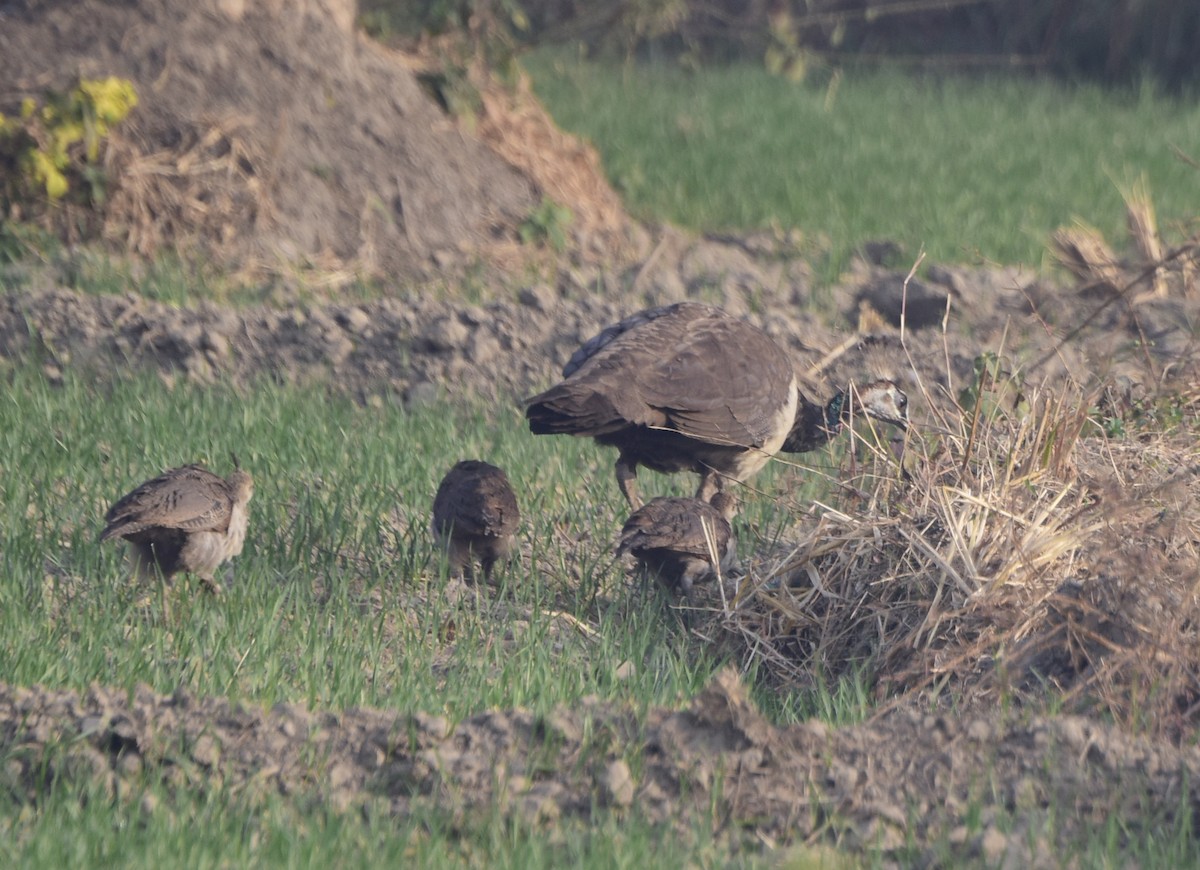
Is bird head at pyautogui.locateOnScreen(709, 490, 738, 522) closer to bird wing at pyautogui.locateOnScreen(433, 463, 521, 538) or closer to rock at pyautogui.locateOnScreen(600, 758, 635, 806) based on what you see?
bird wing at pyautogui.locateOnScreen(433, 463, 521, 538)

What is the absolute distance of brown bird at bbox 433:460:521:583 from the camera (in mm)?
5938

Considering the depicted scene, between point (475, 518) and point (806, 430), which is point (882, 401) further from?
point (475, 518)

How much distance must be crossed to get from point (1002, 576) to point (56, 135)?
7.13 meters

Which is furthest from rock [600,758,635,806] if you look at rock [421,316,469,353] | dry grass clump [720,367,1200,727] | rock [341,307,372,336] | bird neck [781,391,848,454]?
rock [341,307,372,336]

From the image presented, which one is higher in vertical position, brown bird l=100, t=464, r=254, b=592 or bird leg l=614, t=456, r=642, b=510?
brown bird l=100, t=464, r=254, b=592

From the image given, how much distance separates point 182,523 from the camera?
551 cm

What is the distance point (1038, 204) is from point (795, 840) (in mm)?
10877

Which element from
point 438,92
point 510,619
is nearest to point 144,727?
point 510,619

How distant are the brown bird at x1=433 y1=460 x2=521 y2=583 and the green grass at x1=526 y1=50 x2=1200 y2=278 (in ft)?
18.1

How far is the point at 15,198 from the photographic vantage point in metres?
10.1

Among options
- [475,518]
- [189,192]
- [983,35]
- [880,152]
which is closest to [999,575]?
[475,518]

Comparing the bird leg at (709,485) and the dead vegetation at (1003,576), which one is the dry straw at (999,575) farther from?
the bird leg at (709,485)

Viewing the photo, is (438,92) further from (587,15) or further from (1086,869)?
(1086,869)

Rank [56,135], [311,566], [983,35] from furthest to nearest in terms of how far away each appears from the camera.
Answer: [983,35] < [56,135] < [311,566]
